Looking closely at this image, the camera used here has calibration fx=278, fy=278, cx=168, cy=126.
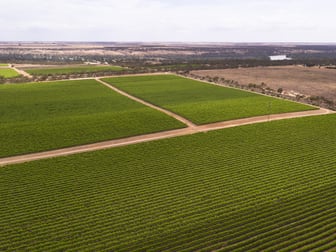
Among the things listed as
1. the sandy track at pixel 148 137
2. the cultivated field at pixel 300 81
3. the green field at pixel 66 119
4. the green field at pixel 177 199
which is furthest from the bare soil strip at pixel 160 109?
the cultivated field at pixel 300 81

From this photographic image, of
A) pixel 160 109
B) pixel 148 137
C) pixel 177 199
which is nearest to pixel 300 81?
pixel 160 109

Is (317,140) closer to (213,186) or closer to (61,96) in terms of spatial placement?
(213,186)

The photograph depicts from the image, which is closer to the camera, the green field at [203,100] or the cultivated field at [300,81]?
the green field at [203,100]

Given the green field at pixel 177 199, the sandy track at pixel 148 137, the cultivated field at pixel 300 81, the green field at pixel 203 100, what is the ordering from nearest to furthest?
the green field at pixel 177 199 < the sandy track at pixel 148 137 < the green field at pixel 203 100 < the cultivated field at pixel 300 81

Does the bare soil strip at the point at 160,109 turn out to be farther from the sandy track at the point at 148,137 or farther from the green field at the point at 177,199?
the green field at the point at 177,199

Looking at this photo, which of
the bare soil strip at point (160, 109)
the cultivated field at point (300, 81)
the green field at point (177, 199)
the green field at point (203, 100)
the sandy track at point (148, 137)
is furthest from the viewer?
the cultivated field at point (300, 81)
